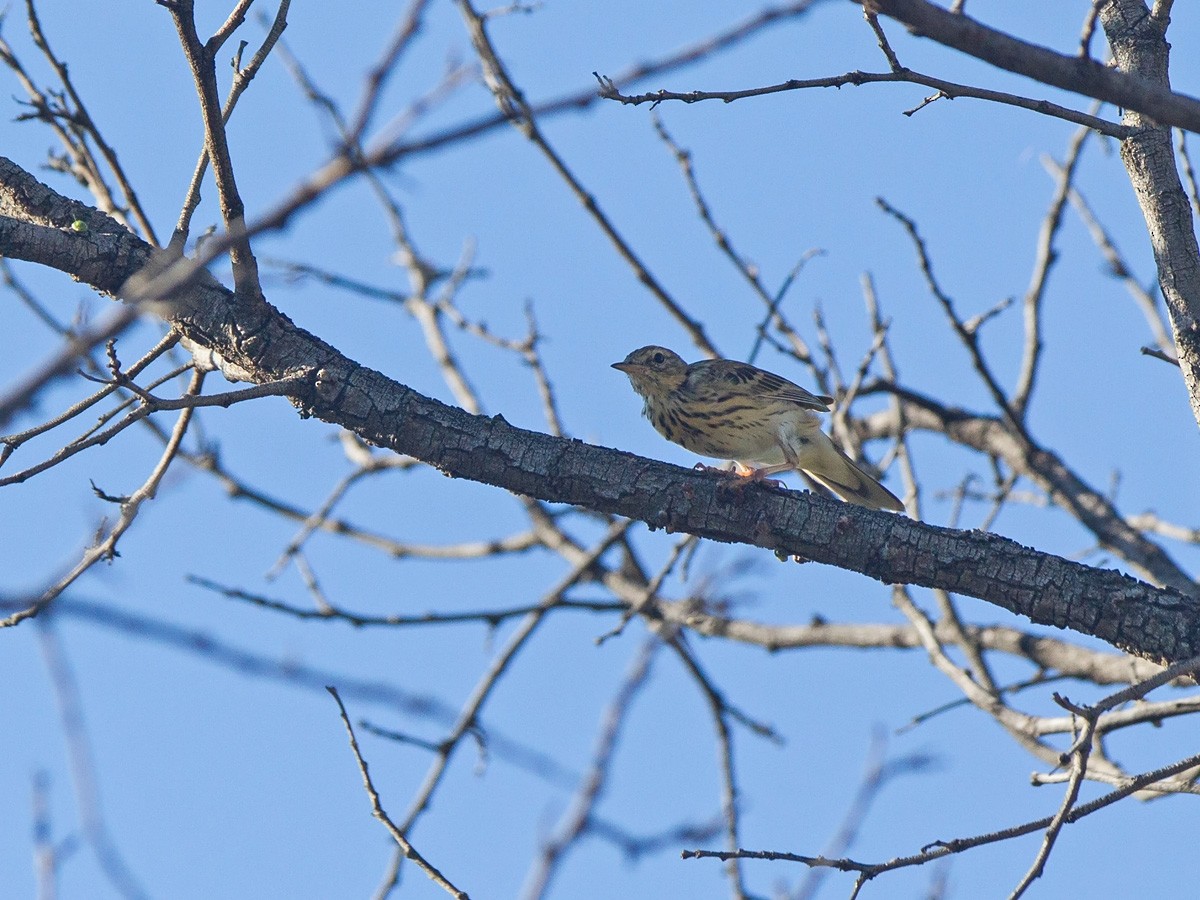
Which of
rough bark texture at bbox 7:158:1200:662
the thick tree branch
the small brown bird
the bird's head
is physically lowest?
the thick tree branch

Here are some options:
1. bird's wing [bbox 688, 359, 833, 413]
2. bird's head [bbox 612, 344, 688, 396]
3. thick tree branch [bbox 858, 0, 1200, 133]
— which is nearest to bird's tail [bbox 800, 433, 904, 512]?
bird's wing [bbox 688, 359, 833, 413]

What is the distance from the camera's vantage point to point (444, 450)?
14.7 feet

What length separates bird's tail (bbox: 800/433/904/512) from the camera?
7184mm

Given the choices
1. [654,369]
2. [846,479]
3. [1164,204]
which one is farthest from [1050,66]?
[654,369]

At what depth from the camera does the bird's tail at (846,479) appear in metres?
7.18

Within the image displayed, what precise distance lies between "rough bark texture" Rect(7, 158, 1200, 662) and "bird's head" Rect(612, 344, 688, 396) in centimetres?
326

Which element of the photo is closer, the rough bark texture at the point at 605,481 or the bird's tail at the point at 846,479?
the rough bark texture at the point at 605,481

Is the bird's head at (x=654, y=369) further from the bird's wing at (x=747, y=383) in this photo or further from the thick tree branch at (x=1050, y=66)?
the thick tree branch at (x=1050, y=66)

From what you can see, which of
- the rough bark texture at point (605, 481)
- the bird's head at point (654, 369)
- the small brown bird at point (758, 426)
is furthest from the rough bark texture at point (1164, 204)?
the bird's head at point (654, 369)

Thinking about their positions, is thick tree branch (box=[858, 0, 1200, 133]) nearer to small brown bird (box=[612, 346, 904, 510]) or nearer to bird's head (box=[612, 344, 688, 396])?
small brown bird (box=[612, 346, 904, 510])

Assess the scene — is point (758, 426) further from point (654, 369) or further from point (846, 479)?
point (654, 369)

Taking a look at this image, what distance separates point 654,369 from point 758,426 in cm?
98

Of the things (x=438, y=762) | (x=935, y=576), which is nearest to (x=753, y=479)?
(x=935, y=576)

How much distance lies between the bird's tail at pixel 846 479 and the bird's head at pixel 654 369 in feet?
3.40
